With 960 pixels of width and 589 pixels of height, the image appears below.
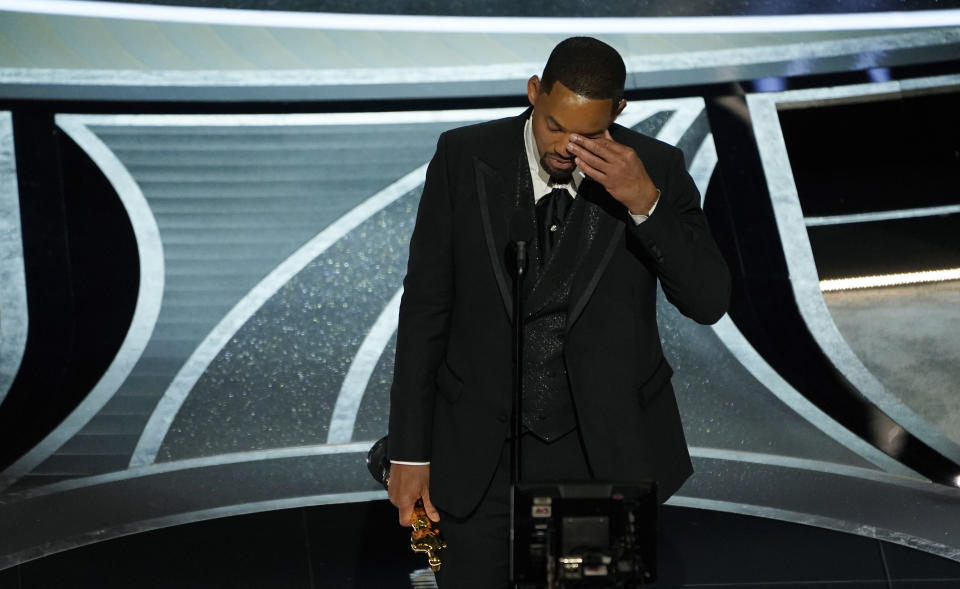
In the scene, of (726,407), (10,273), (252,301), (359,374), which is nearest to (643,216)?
(726,407)

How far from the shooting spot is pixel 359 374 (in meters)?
4.36

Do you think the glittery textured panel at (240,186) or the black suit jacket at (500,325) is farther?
the glittery textured panel at (240,186)

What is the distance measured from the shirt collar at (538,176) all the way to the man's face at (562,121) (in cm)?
11

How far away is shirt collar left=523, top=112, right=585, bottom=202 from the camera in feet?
5.74

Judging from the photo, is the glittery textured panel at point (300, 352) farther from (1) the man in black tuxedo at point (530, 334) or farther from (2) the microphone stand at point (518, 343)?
(2) the microphone stand at point (518, 343)

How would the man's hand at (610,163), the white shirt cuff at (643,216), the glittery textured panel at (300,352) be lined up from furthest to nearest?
the glittery textured panel at (300,352) < the white shirt cuff at (643,216) < the man's hand at (610,163)

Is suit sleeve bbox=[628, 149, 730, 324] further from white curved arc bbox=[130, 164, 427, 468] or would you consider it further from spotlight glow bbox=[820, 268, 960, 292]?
spotlight glow bbox=[820, 268, 960, 292]

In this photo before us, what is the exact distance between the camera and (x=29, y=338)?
4355 millimetres

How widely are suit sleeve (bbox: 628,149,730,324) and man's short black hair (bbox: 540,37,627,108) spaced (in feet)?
0.63

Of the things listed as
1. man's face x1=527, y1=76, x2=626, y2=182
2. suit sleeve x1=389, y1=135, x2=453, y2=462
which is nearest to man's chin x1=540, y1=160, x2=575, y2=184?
man's face x1=527, y1=76, x2=626, y2=182

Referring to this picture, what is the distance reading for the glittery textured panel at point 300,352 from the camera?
4.21 meters

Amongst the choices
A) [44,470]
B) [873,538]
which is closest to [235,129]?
[44,470]

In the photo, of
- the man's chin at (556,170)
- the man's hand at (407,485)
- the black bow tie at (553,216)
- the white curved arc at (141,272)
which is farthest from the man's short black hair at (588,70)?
the white curved arc at (141,272)

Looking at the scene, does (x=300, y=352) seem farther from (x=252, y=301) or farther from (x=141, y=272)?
(x=141, y=272)
